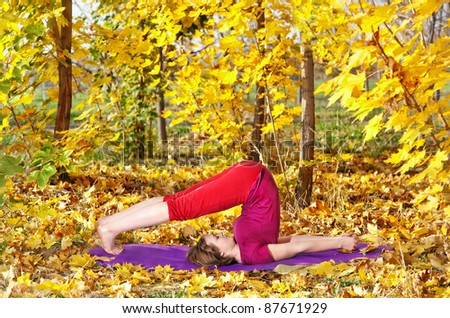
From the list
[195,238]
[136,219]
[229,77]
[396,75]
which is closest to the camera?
[396,75]

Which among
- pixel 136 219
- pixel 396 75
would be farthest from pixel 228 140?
pixel 396 75

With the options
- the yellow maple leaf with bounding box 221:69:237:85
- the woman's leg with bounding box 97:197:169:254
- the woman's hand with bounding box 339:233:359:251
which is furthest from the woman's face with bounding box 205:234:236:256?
the yellow maple leaf with bounding box 221:69:237:85

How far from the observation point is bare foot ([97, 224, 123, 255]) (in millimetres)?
3875

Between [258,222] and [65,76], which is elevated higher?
[65,76]

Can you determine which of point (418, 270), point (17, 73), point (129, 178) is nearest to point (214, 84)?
point (129, 178)

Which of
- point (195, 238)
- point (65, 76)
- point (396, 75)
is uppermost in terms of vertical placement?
point (65, 76)

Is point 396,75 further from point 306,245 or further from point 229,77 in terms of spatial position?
point 229,77

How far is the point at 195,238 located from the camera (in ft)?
15.4

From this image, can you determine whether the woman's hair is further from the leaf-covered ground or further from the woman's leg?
the woman's leg

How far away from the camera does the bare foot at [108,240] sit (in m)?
3.88

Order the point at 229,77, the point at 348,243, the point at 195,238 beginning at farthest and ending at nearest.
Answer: the point at 229,77, the point at 195,238, the point at 348,243

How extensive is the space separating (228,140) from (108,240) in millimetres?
2089

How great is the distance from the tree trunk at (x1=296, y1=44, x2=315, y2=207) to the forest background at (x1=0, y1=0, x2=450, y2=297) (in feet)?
0.04
